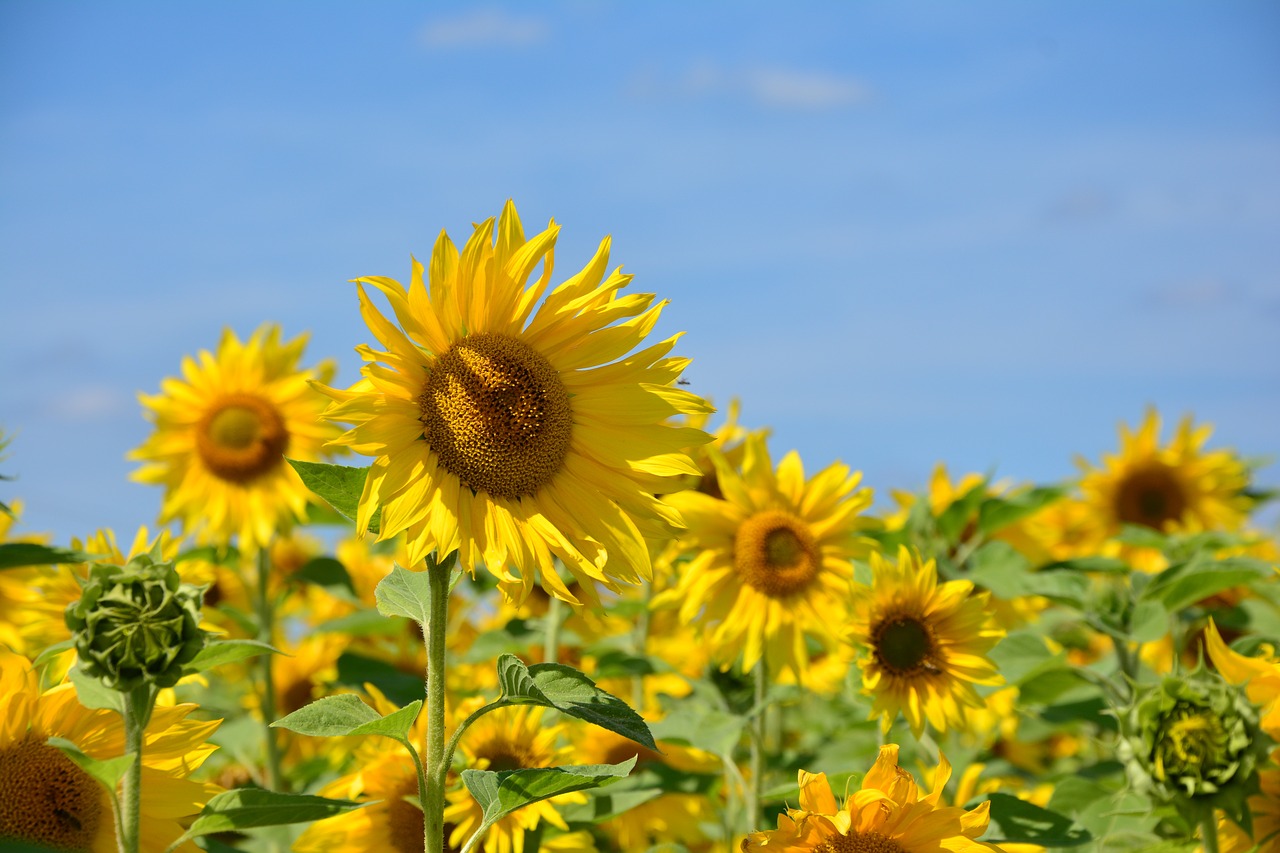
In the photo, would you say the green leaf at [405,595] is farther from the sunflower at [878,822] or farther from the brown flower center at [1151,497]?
the brown flower center at [1151,497]

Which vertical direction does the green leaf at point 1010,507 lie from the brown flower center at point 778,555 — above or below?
above

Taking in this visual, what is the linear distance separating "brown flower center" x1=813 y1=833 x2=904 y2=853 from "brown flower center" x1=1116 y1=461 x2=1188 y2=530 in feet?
19.1

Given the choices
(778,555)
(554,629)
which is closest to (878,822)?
(778,555)

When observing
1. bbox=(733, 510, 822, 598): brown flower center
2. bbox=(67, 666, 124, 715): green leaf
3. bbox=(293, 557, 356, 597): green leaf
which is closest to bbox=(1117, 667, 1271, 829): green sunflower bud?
bbox=(67, 666, 124, 715): green leaf

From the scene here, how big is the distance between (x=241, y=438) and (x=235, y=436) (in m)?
0.03

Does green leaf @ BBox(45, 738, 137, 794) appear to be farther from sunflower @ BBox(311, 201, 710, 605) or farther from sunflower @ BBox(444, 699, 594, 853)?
sunflower @ BBox(444, 699, 594, 853)

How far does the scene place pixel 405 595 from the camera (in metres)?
2.69

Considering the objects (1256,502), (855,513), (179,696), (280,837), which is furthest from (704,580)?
(1256,502)

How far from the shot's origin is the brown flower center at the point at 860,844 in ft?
8.32

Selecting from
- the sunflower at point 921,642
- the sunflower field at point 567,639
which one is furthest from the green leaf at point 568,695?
the sunflower at point 921,642

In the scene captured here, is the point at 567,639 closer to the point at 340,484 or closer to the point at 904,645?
the point at 904,645

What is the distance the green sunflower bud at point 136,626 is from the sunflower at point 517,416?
0.37 meters

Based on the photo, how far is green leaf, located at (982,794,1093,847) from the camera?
3.17 meters

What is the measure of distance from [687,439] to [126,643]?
3.86 ft
